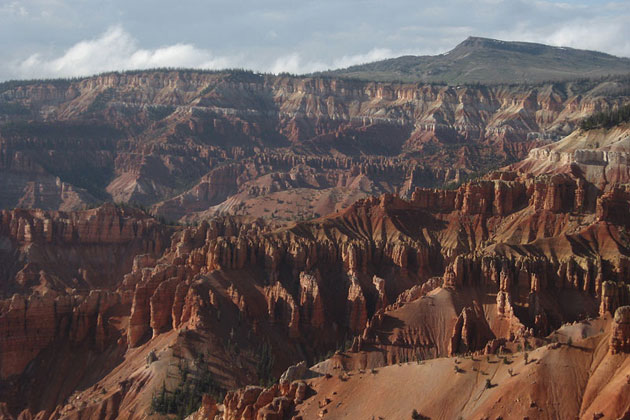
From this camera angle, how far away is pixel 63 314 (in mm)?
112125

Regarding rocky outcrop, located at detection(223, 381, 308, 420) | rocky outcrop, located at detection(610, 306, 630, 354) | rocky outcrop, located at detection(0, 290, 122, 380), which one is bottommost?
rocky outcrop, located at detection(0, 290, 122, 380)

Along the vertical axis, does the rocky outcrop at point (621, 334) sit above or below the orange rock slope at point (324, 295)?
above

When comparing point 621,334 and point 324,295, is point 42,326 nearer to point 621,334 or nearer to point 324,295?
point 324,295

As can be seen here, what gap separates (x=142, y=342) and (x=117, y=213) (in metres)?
67.1

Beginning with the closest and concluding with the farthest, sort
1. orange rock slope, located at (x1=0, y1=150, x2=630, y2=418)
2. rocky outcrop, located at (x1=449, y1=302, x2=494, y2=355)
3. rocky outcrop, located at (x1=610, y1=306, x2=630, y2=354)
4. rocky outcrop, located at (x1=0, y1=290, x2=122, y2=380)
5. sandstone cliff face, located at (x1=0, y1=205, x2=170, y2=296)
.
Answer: rocky outcrop, located at (x1=610, y1=306, x2=630, y2=354) → rocky outcrop, located at (x1=449, y1=302, x2=494, y2=355) → orange rock slope, located at (x1=0, y1=150, x2=630, y2=418) → rocky outcrop, located at (x1=0, y1=290, x2=122, y2=380) → sandstone cliff face, located at (x1=0, y1=205, x2=170, y2=296)

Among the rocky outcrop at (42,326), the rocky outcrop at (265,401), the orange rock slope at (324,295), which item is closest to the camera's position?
the rocky outcrop at (265,401)

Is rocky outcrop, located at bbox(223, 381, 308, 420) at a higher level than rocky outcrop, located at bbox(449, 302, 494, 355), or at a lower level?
higher

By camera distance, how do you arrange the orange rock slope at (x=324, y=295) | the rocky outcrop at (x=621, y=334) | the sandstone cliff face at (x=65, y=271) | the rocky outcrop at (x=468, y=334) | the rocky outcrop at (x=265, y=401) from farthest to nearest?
the sandstone cliff face at (x=65, y=271) → the orange rock slope at (x=324, y=295) → the rocky outcrop at (x=468, y=334) → the rocky outcrop at (x=265, y=401) → the rocky outcrop at (x=621, y=334)

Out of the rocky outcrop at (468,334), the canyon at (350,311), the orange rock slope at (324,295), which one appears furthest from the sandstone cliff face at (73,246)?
the rocky outcrop at (468,334)

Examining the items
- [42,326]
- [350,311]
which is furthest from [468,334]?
[42,326]

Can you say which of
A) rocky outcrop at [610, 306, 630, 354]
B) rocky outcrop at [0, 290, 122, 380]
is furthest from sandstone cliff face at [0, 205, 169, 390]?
rocky outcrop at [610, 306, 630, 354]

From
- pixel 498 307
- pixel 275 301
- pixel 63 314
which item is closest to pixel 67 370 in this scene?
pixel 63 314

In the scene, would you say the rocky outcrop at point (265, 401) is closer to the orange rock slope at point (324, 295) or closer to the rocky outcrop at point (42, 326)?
the orange rock slope at point (324, 295)

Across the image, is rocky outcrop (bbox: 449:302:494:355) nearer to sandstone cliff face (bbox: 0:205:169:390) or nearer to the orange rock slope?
the orange rock slope
